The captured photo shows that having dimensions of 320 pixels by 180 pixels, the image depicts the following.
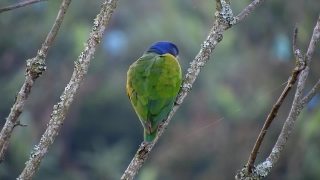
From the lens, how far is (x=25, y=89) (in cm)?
243

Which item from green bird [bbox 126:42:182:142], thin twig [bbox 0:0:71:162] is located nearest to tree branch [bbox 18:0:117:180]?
thin twig [bbox 0:0:71:162]

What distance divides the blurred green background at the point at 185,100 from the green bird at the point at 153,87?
8.46 m

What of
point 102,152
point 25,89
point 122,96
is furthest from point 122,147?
point 25,89

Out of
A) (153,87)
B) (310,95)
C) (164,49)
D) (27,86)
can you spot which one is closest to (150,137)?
(153,87)

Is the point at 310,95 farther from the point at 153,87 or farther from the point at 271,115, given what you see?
the point at 153,87

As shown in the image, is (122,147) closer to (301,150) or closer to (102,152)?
(102,152)

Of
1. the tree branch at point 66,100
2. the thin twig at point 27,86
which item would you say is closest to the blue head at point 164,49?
the tree branch at point 66,100

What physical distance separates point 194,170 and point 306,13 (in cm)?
417

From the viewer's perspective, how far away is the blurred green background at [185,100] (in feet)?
44.4

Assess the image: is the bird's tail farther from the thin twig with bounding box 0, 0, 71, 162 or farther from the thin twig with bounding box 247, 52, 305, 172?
the thin twig with bounding box 247, 52, 305, 172

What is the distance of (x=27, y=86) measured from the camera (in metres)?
2.45

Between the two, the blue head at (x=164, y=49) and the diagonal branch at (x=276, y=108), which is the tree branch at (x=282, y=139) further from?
the blue head at (x=164, y=49)

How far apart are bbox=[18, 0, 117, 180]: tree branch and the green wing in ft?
2.64

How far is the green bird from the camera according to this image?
3.54 metres
